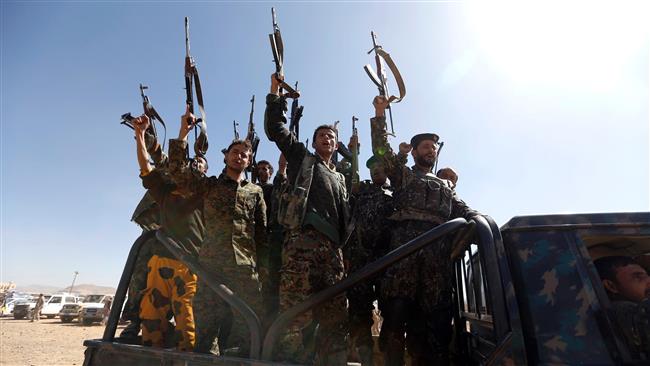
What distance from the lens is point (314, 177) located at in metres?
2.69

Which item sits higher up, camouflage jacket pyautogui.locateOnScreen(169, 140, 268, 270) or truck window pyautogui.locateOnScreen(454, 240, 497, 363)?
camouflage jacket pyautogui.locateOnScreen(169, 140, 268, 270)

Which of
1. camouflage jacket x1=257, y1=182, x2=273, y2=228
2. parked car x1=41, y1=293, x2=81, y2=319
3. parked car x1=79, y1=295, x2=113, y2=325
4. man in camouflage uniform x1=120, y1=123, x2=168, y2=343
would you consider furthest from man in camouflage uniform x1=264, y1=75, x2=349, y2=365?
parked car x1=41, y1=293, x2=81, y2=319

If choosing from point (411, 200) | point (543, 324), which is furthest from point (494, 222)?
point (411, 200)

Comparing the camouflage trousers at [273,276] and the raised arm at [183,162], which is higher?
the raised arm at [183,162]

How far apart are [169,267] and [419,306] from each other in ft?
6.71

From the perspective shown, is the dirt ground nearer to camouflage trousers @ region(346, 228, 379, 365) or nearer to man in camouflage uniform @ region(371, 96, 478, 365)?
camouflage trousers @ region(346, 228, 379, 365)

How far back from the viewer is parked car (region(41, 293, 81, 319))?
81.9 ft

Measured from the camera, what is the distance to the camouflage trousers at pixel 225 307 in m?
2.76

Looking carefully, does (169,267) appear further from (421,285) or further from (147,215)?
(421,285)

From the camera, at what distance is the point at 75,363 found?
9281 mm

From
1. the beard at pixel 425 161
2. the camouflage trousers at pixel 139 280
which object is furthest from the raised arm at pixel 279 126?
the camouflage trousers at pixel 139 280

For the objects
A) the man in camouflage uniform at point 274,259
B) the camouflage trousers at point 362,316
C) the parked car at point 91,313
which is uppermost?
the man in camouflage uniform at point 274,259

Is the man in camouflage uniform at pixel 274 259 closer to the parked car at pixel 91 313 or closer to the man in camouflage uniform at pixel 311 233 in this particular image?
the man in camouflage uniform at pixel 311 233

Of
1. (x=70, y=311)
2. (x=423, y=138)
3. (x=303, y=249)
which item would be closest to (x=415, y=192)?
(x=423, y=138)
